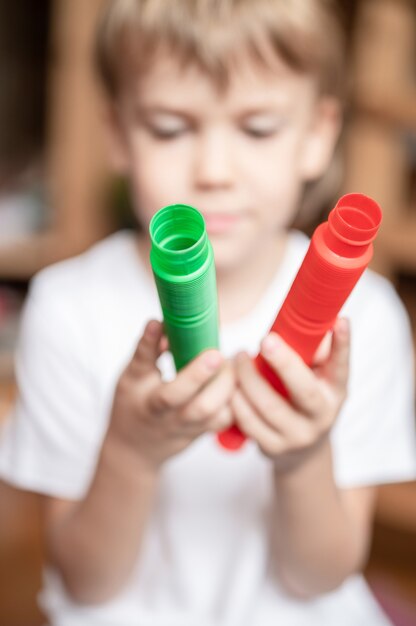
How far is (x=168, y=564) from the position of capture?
0.82 metres

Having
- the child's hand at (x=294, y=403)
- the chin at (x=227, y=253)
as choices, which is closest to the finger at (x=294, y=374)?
the child's hand at (x=294, y=403)

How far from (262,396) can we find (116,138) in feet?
1.25

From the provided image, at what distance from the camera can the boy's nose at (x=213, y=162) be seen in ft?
2.28

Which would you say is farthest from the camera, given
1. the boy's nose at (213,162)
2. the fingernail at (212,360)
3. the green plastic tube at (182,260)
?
the boy's nose at (213,162)

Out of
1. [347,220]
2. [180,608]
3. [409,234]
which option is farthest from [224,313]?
[409,234]

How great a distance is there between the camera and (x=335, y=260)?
15.7 inches

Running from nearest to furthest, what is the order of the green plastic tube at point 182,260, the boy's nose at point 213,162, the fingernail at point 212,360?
the green plastic tube at point 182,260 → the fingernail at point 212,360 → the boy's nose at point 213,162

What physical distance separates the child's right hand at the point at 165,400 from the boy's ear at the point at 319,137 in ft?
1.07

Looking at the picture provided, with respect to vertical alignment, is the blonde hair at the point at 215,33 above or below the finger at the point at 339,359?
above

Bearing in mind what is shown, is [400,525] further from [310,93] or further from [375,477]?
[310,93]

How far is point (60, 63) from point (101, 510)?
3.37 ft

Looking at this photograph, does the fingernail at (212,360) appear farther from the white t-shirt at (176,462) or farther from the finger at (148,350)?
the white t-shirt at (176,462)

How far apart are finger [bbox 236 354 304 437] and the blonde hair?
0.28 meters

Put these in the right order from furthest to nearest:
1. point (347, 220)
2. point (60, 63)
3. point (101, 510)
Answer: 1. point (60, 63)
2. point (101, 510)
3. point (347, 220)
